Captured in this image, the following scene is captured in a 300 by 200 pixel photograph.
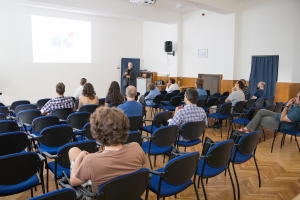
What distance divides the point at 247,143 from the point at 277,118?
2173 mm

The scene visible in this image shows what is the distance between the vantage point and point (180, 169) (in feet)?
7.10

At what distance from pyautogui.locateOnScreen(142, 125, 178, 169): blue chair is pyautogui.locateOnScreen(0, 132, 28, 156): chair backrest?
1.54 meters

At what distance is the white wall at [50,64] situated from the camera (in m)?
8.78

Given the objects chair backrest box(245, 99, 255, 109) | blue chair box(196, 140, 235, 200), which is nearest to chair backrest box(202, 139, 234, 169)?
blue chair box(196, 140, 235, 200)

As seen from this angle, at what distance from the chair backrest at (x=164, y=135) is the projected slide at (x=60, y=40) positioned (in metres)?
7.98

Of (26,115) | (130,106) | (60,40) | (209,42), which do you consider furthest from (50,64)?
(130,106)

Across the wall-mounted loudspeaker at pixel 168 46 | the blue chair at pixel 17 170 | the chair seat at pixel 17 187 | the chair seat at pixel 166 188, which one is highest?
the wall-mounted loudspeaker at pixel 168 46

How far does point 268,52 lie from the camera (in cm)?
842

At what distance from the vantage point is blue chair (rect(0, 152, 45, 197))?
2.00 m

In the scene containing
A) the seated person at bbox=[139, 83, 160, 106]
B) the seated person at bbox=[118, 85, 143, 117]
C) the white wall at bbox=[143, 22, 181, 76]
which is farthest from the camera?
the white wall at bbox=[143, 22, 181, 76]

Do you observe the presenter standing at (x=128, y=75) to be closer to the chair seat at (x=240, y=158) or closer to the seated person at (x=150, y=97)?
the seated person at (x=150, y=97)

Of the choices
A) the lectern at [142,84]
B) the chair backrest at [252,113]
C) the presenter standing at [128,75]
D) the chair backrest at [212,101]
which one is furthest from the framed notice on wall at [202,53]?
the chair backrest at [252,113]

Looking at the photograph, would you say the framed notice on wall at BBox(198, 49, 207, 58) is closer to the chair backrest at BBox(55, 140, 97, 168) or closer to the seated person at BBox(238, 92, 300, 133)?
the seated person at BBox(238, 92, 300, 133)

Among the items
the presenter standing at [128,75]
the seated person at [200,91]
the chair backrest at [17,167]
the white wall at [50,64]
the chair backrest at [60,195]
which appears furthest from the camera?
the presenter standing at [128,75]
